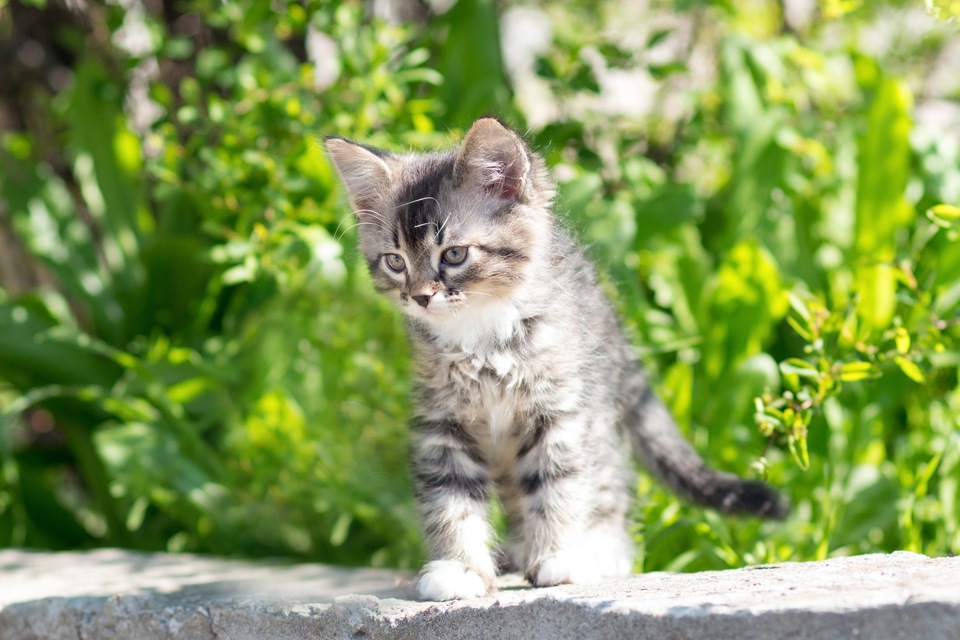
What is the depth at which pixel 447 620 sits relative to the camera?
7.63 feet

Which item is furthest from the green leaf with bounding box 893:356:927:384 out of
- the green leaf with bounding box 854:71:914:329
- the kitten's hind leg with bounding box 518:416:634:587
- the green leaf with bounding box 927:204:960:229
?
the kitten's hind leg with bounding box 518:416:634:587

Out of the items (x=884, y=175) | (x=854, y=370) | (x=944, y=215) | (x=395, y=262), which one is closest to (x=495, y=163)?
(x=395, y=262)

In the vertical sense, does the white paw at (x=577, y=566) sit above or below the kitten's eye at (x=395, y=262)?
below

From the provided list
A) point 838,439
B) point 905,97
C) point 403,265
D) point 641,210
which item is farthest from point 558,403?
point 905,97

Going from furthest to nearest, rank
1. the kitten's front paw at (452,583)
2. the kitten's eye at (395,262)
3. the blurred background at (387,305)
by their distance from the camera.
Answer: the blurred background at (387,305) < the kitten's eye at (395,262) < the kitten's front paw at (452,583)

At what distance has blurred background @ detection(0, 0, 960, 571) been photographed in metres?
3.39

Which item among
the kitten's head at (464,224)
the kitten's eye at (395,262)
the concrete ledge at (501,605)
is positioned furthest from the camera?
the kitten's eye at (395,262)

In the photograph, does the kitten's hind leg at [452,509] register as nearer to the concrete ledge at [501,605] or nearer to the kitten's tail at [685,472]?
the concrete ledge at [501,605]

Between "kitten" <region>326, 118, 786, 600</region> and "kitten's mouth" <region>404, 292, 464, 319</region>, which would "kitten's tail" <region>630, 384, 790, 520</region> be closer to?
"kitten" <region>326, 118, 786, 600</region>

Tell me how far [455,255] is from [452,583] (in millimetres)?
849

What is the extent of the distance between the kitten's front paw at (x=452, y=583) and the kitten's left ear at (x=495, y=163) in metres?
1.00

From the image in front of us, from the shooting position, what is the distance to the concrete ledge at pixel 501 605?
188 centimetres

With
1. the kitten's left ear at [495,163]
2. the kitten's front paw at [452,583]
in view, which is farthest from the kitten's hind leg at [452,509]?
the kitten's left ear at [495,163]

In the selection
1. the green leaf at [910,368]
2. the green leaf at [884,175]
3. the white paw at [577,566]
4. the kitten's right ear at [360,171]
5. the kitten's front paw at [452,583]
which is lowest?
the white paw at [577,566]
